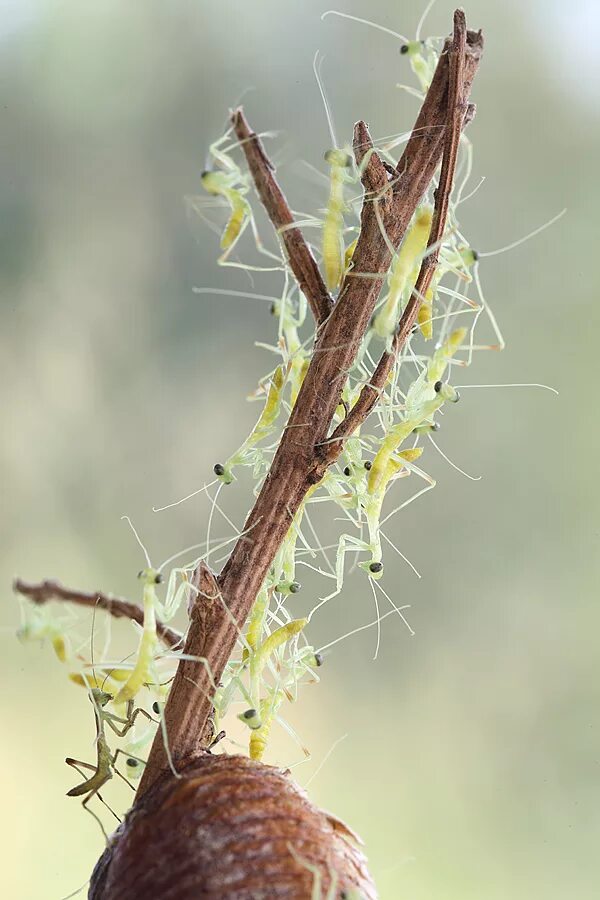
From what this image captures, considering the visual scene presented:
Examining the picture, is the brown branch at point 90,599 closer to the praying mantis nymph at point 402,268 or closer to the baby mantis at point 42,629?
the baby mantis at point 42,629

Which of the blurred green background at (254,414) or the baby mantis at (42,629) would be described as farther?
the blurred green background at (254,414)

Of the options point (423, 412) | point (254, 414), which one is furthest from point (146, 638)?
point (254, 414)

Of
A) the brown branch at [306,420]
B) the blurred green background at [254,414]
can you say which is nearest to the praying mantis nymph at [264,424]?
the brown branch at [306,420]

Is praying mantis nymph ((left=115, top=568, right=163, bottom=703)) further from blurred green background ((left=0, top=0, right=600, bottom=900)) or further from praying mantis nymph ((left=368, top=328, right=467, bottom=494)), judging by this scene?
blurred green background ((left=0, top=0, right=600, bottom=900))

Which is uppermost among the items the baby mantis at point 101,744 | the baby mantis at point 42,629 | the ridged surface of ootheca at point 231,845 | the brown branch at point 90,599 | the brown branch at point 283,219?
the brown branch at point 283,219

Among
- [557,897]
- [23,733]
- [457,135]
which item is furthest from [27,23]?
[557,897]

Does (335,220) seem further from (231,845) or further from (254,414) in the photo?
(254,414)

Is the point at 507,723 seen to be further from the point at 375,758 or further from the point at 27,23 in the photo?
the point at 27,23
